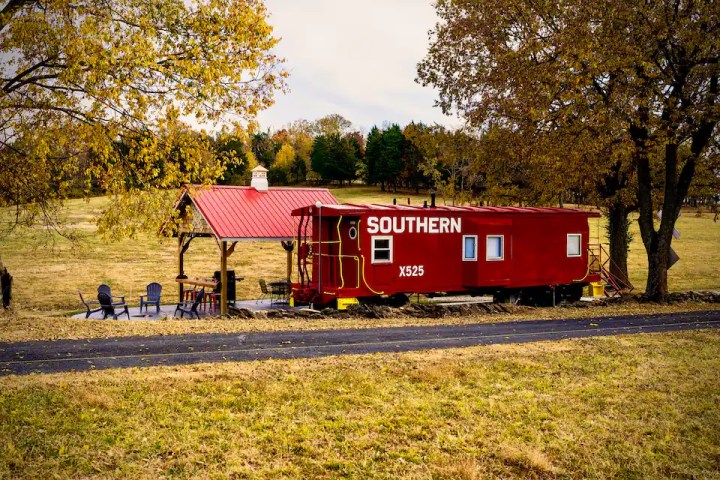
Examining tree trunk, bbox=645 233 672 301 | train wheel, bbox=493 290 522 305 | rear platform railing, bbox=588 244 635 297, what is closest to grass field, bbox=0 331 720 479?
train wheel, bbox=493 290 522 305

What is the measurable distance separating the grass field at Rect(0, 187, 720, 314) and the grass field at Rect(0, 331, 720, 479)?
63.1 ft

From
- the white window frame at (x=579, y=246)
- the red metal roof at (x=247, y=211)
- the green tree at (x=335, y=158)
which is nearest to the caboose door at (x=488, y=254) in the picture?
the white window frame at (x=579, y=246)

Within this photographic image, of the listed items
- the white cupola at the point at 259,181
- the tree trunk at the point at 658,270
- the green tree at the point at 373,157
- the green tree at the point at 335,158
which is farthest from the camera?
the green tree at the point at 335,158

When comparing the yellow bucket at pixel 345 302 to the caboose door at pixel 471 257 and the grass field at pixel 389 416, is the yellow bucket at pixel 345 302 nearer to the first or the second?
the caboose door at pixel 471 257

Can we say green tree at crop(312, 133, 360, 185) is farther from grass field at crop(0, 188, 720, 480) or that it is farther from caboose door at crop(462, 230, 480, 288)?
grass field at crop(0, 188, 720, 480)

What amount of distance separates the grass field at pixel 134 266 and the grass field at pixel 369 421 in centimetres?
1922

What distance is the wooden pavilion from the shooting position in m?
21.8

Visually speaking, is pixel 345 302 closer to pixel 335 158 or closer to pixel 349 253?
pixel 349 253

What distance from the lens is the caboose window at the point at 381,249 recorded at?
20.1m

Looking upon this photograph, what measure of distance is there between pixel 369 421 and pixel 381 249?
1219 cm

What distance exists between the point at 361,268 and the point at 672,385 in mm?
10981

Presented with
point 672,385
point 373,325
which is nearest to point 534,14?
point 373,325

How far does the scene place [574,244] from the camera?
2419 centimetres

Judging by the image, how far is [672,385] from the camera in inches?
400
